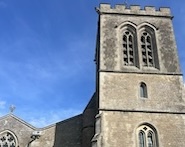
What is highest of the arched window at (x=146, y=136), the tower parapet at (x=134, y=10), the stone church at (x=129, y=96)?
the tower parapet at (x=134, y=10)

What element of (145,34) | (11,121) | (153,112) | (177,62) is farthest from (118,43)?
(11,121)

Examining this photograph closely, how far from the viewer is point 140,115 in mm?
15781

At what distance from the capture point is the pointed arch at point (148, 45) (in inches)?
726

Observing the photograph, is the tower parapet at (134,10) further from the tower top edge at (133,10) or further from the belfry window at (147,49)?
the belfry window at (147,49)

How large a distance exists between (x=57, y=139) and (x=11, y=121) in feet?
10.7

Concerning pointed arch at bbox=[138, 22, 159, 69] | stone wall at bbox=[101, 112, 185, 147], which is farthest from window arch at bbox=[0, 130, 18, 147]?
pointed arch at bbox=[138, 22, 159, 69]

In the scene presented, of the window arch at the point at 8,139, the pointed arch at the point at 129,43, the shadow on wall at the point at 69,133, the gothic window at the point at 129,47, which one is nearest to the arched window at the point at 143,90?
the pointed arch at the point at 129,43

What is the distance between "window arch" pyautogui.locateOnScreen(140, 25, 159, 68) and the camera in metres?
18.4

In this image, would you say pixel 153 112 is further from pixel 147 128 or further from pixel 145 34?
pixel 145 34

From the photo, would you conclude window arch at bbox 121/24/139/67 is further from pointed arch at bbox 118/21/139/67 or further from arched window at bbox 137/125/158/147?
arched window at bbox 137/125/158/147

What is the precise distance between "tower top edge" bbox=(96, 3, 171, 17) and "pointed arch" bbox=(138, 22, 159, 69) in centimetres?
105

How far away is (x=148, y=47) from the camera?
1919 cm

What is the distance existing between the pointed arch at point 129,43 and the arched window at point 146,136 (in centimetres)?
421

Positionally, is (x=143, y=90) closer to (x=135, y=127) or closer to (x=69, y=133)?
(x=135, y=127)
